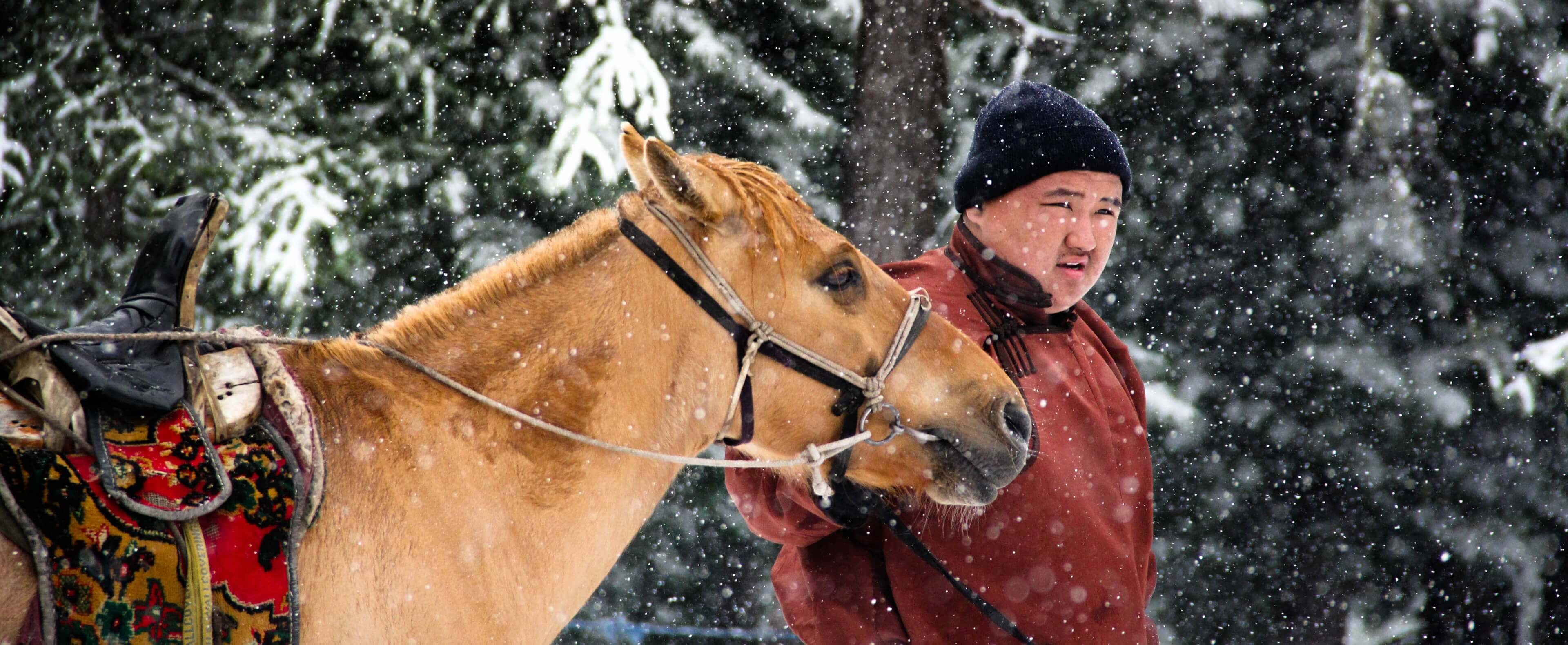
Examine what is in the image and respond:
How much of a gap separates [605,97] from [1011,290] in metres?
3.43

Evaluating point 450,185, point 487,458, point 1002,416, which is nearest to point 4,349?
point 487,458

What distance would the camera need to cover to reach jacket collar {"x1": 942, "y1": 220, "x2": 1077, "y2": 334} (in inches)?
103

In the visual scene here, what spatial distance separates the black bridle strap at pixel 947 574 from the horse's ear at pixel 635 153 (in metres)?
0.94

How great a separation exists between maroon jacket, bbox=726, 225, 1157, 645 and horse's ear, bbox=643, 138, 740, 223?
2.04ft

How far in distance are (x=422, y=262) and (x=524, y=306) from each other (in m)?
4.46

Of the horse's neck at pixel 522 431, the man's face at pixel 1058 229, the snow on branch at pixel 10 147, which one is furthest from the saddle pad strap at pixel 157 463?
the snow on branch at pixel 10 147

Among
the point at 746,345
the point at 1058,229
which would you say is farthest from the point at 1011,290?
the point at 746,345

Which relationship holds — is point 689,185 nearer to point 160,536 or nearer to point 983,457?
point 983,457

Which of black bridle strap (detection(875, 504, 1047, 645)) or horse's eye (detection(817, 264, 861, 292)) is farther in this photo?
black bridle strap (detection(875, 504, 1047, 645))

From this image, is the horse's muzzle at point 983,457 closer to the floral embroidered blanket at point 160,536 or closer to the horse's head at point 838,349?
the horse's head at point 838,349

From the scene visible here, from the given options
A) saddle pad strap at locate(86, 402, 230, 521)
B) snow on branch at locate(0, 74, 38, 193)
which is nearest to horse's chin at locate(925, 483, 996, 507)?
saddle pad strap at locate(86, 402, 230, 521)

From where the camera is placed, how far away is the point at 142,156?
5574 mm

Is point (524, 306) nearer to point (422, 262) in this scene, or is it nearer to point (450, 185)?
point (450, 185)

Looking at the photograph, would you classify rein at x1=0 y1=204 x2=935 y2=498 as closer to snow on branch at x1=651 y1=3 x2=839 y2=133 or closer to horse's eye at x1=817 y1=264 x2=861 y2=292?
horse's eye at x1=817 y1=264 x2=861 y2=292
